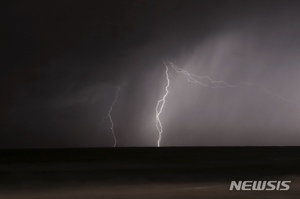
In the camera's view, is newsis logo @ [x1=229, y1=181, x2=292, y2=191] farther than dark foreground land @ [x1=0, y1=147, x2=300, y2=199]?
Yes

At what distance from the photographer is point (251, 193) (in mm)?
4234

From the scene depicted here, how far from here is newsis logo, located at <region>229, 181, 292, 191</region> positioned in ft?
14.6

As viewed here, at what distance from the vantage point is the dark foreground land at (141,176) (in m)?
4.27

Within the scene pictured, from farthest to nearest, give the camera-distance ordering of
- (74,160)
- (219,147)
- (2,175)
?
(219,147) < (74,160) < (2,175)

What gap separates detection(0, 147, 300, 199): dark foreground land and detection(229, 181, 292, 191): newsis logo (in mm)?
71

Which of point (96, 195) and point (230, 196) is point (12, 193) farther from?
point (230, 196)

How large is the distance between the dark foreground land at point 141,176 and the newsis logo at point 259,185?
0.23 feet

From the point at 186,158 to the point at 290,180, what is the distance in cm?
278

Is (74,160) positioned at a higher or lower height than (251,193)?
higher

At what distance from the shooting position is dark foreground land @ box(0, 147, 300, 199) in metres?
4.27

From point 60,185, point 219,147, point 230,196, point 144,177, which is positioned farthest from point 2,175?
point 219,147

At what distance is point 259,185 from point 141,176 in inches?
52.7

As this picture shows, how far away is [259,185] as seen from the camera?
461 centimetres

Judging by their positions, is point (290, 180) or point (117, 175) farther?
point (117, 175)
